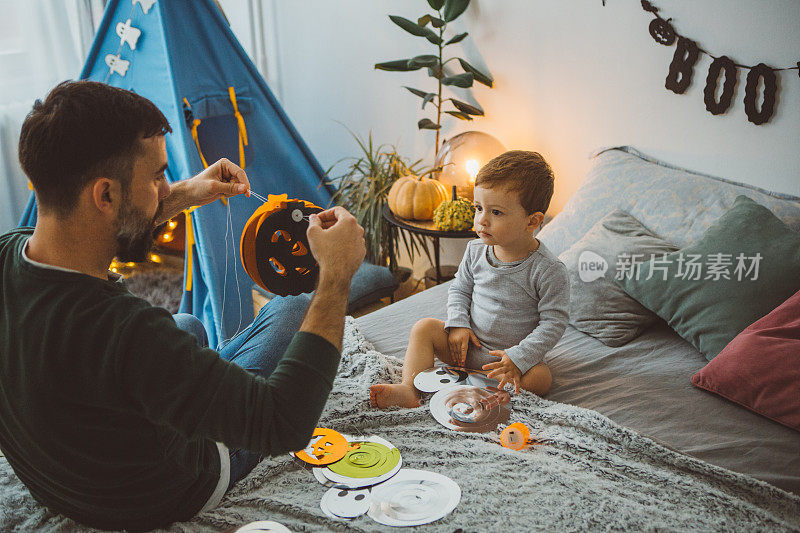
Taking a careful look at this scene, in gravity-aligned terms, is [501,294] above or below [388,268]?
above

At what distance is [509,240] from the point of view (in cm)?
153

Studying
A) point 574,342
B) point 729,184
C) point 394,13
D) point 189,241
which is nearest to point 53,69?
point 189,241

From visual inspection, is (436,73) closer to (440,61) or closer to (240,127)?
(440,61)

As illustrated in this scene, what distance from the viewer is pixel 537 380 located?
146 centimetres

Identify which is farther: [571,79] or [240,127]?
[240,127]

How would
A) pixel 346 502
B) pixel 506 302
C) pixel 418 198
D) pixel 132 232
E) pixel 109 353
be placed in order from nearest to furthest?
1. pixel 109 353
2. pixel 132 232
3. pixel 346 502
4. pixel 506 302
5. pixel 418 198

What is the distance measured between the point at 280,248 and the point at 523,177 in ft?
2.07

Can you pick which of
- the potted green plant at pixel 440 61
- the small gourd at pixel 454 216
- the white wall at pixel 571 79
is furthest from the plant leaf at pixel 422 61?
the small gourd at pixel 454 216

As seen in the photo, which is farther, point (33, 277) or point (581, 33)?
point (581, 33)

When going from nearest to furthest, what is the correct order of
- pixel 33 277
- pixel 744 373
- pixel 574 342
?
1. pixel 33 277
2. pixel 744 373
3. pixel 574 342

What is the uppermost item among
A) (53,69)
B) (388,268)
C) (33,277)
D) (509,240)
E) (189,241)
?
(53,69)

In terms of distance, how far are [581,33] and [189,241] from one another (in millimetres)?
1683

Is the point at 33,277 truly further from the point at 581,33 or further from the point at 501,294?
the point at 581,33

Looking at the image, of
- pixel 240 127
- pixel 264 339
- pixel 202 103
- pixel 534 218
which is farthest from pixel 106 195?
pixel 240 127
